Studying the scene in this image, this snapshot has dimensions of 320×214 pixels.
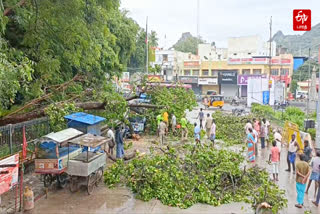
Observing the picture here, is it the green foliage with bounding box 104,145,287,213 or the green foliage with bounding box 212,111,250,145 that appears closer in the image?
the green foliage with bounding box 104,145,287,213

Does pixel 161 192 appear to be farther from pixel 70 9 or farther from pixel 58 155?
pixel 70 9

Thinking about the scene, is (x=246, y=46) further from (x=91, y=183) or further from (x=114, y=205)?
(x=114, y=205)

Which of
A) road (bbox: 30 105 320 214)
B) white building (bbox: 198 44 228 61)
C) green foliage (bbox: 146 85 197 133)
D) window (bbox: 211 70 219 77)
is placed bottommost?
road (bbox: 30 105 320 214)

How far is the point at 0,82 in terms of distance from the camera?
733 centimetres

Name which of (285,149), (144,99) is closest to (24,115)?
(144,99)

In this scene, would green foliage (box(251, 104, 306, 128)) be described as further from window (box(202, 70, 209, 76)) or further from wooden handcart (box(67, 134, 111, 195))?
window (box(202, 70, 209, 76))

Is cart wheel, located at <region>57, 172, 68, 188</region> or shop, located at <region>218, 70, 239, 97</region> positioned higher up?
shop, located at <region>218, 70, 239, 97</region>

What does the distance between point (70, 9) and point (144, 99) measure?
30.8ft

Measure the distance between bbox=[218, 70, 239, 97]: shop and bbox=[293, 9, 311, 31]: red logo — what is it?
3982cm

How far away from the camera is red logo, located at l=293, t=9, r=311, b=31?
12.8 m

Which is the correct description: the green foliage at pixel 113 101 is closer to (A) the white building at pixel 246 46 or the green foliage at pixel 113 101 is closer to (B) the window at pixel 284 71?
(B) the window at pixel 284 71

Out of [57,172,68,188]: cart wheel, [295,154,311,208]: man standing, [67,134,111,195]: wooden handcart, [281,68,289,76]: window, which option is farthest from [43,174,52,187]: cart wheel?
[281,68,289,76]: window

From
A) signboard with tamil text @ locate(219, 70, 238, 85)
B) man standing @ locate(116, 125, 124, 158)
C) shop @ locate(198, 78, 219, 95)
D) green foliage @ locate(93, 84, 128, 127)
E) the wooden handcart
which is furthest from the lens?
shop @ locate(198, 78, 219, 95)

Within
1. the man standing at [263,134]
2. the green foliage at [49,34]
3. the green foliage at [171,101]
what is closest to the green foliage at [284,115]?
the man standing at [263,134]
